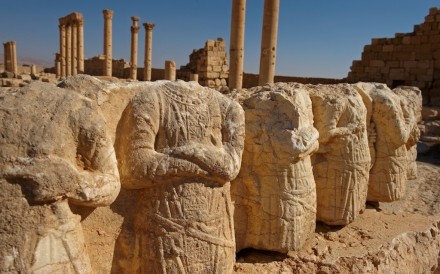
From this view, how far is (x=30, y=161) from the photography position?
1.79m

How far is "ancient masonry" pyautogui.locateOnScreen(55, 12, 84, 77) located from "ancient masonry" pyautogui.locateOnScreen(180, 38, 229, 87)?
20.8ft

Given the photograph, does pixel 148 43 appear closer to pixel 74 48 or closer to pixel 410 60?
pixel 74 48

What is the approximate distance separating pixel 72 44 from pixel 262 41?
15368 mm

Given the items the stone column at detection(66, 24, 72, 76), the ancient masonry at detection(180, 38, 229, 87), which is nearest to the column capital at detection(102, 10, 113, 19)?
the stone column at detection(66, 24, 72, 76)

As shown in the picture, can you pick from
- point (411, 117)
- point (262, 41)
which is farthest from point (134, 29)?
point (411, 117)

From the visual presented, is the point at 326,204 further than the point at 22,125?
Yes

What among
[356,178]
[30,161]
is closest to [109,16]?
[356,178]

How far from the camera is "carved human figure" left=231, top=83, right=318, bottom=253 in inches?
Answer: 128

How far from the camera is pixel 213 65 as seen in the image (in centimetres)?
2005

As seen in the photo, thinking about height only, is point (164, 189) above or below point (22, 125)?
below

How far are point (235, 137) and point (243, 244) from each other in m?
1.32

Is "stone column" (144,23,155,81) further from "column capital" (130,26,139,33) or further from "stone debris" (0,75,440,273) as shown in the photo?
"stone debris" (0,75,440,273)

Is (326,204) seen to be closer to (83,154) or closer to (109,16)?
(83,154)

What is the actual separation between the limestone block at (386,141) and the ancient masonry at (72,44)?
1846 cm
